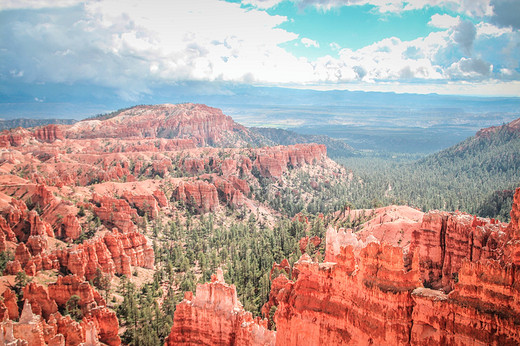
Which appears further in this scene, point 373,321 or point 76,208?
point 76,208

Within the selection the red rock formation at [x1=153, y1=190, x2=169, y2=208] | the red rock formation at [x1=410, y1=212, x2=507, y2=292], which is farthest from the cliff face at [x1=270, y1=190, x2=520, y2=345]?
the red rock formation at [x1=153, y1=190, x2=169, y2=208]

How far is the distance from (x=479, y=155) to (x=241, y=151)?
96047mm

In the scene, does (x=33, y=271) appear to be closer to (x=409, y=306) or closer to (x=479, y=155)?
(x=409, y=306)

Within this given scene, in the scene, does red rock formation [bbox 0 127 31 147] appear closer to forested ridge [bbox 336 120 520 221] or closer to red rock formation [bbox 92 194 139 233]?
red rock formation [bbox 92 194 139 233]

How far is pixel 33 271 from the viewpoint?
4728 cm

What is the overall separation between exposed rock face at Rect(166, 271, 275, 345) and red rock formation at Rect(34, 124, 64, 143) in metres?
149

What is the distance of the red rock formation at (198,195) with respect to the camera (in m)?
104

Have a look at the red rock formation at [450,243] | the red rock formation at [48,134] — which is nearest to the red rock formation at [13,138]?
the red rock formation at [48,134]

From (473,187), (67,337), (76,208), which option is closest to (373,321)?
(67,337)

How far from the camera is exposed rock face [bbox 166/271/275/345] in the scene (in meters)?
31.5

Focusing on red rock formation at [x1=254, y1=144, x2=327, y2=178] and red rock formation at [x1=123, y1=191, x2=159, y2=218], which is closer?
red rock formation at [x1=123, y1=191, x2=159, y2=218]

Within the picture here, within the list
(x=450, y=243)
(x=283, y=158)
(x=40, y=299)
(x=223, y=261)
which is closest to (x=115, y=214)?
(x=223, y=261)

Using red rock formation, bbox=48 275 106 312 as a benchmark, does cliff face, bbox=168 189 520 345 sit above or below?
above

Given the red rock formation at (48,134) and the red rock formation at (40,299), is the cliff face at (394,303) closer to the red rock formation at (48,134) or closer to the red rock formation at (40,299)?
the red rock formation at (40,299)
